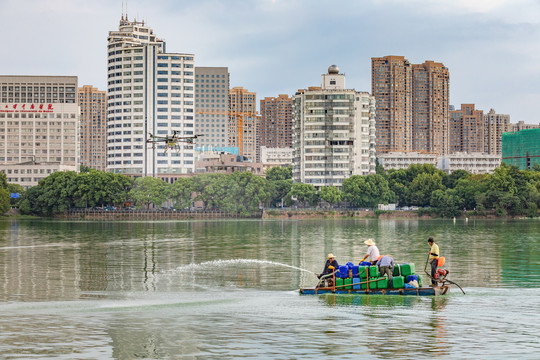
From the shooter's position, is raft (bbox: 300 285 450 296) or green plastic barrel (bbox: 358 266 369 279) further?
green plastic barrel (bbox: 358 266 369 279)

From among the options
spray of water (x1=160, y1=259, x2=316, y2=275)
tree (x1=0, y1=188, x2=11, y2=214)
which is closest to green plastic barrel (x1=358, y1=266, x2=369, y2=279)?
spray of water (x1=160, y1=259, x2=316, y2=275)

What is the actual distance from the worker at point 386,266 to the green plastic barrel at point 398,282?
0.32 m

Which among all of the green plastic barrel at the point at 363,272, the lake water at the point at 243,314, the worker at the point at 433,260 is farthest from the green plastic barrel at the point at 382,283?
the worker at the point at 433,260

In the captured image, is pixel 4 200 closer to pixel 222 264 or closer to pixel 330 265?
pixel 222 264

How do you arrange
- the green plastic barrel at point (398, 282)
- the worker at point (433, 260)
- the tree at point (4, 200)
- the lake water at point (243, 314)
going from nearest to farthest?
1. the lake water at point (243, 314)
2. the green plastic barrel at point (398, 282)
3. the worker at point (433, 260)
4. the tree at point (4, 200)

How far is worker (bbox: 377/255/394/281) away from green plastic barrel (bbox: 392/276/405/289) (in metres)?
0.32

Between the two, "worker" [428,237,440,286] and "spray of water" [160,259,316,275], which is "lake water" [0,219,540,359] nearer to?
"spray of water" [160,259,316,275]

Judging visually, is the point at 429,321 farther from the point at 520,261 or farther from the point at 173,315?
the point at 520,261

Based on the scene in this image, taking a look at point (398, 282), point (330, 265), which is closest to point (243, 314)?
point (330, 265)

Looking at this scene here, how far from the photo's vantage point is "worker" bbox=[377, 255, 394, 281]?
41.2 metres

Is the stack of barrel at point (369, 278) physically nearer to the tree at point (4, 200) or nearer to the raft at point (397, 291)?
the raft at point (397, 291)

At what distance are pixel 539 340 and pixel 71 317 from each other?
70.4 ft

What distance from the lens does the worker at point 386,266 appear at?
135 feet

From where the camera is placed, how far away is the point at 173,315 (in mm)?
36906
